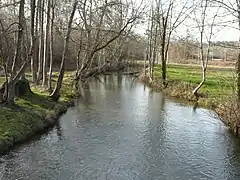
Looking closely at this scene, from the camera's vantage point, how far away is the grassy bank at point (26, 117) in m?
14.9

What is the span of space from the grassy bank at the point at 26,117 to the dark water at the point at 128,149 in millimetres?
594

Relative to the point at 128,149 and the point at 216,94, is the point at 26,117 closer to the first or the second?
the point at 128,149

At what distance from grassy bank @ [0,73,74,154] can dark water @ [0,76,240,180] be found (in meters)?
0.59

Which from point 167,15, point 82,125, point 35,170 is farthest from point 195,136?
point 167,15

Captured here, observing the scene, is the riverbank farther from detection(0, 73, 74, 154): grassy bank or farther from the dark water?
detection(0, 73, 74, 154): grassy bank

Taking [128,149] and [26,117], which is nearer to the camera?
[128,149]

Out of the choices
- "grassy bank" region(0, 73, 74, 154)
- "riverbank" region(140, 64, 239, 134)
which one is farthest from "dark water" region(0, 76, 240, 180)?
"riverbank" region(140, 64, 239, 134)

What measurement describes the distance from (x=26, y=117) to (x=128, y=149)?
5.81 meters

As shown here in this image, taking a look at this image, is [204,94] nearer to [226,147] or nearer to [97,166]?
[226,147]

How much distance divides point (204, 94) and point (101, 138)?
15.9 m

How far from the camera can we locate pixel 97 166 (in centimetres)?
1270

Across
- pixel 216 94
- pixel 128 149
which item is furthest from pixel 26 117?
pixel 216 94

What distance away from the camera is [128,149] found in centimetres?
1496

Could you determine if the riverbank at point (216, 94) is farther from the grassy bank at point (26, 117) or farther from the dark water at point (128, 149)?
the grassy bank at point (26, 117)
